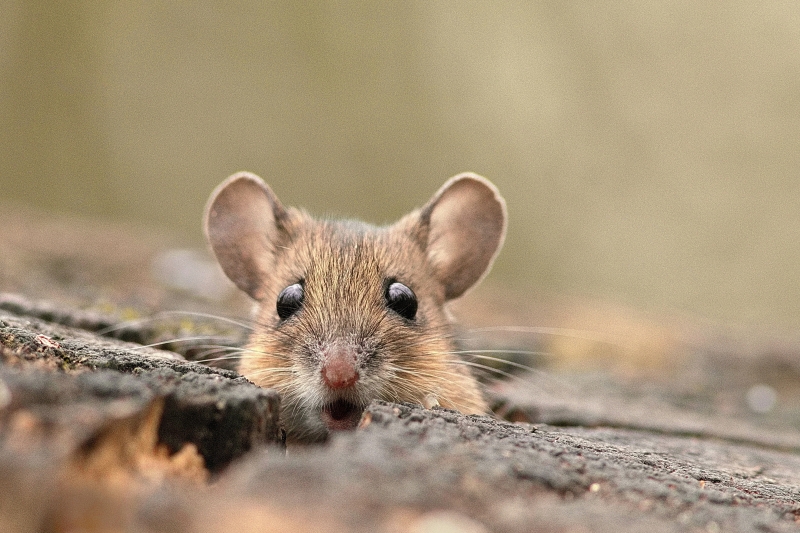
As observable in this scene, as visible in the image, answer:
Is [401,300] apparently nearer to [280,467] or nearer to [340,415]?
[340,415]

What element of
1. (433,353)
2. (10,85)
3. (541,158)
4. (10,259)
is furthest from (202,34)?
(433,353)

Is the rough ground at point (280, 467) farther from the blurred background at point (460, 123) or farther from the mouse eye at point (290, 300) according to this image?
the blurred background at point (460, 123)

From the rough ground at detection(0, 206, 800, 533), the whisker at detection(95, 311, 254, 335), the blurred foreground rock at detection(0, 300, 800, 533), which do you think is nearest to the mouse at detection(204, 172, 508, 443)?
the whisker at detection(95, 311, 254, 335)

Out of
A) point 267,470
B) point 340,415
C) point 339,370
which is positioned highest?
point 339,370

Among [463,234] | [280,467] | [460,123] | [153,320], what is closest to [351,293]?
[463,234]

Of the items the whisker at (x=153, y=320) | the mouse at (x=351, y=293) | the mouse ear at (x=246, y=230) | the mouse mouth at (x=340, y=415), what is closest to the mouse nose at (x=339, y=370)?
the mouse at (x=351, y=293)

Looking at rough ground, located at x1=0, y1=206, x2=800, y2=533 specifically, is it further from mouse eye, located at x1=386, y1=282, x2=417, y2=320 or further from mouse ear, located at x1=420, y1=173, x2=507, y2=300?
mouse ear, located at x1=420, y1=173, x2=507, y2=300

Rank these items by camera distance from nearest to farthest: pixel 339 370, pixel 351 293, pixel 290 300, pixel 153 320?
pixel 339 370 < pixel 351 293 < pixel 290 300 < pixel 153 320
